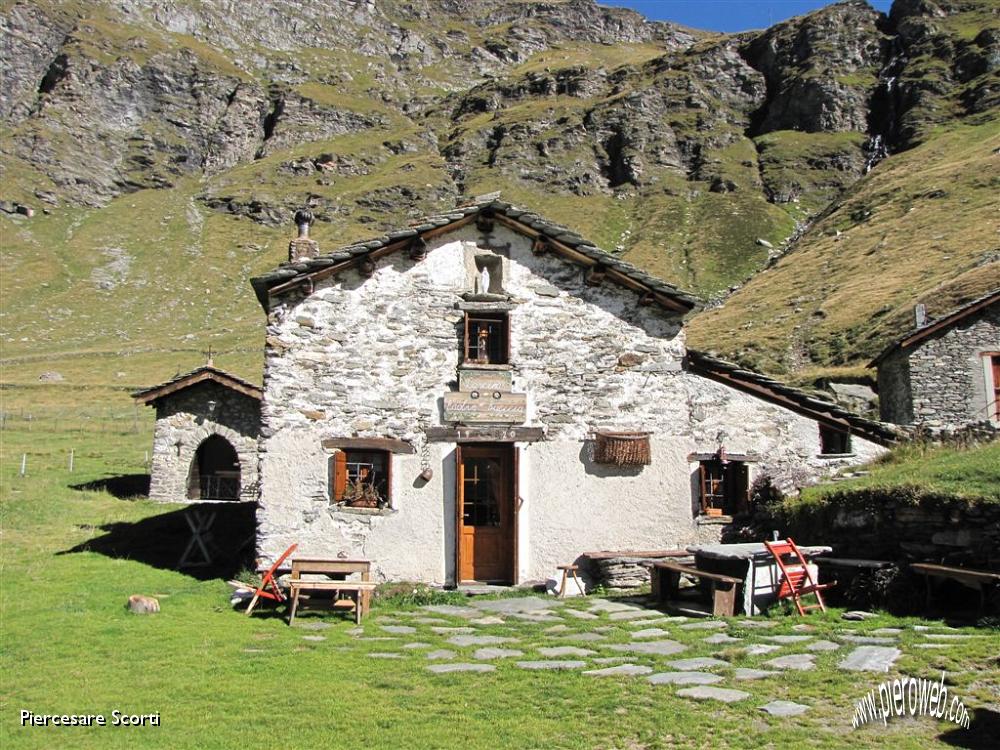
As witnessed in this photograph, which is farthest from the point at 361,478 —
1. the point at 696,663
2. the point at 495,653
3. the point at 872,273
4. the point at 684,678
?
the point at 872,273

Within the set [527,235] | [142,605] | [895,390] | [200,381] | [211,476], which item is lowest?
[142,605]

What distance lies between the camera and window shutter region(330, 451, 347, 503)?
1302cm

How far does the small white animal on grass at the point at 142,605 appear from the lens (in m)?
10.9

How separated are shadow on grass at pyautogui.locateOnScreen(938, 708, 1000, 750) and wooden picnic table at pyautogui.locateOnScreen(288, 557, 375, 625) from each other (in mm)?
7146

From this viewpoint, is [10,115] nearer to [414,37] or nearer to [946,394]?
[414,37]

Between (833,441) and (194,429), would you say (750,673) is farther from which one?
(194,429)

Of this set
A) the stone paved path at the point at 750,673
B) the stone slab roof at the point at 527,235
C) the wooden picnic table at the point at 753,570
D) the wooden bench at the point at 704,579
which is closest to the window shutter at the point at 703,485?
the wooden bench at the point at 704,579

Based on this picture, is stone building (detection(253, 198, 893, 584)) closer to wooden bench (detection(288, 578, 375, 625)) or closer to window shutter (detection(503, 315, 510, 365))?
window shutter (detection(503, 315, 510, 365))

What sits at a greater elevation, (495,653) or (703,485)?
(703,485)

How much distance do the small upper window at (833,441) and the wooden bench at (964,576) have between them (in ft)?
16.6

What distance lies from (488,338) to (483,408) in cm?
134

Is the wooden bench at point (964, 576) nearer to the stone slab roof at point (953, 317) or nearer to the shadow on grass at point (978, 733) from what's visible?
the shadow on grass at point (978, 733)

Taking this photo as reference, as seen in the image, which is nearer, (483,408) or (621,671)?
(621,671)

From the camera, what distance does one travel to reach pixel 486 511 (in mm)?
13766
